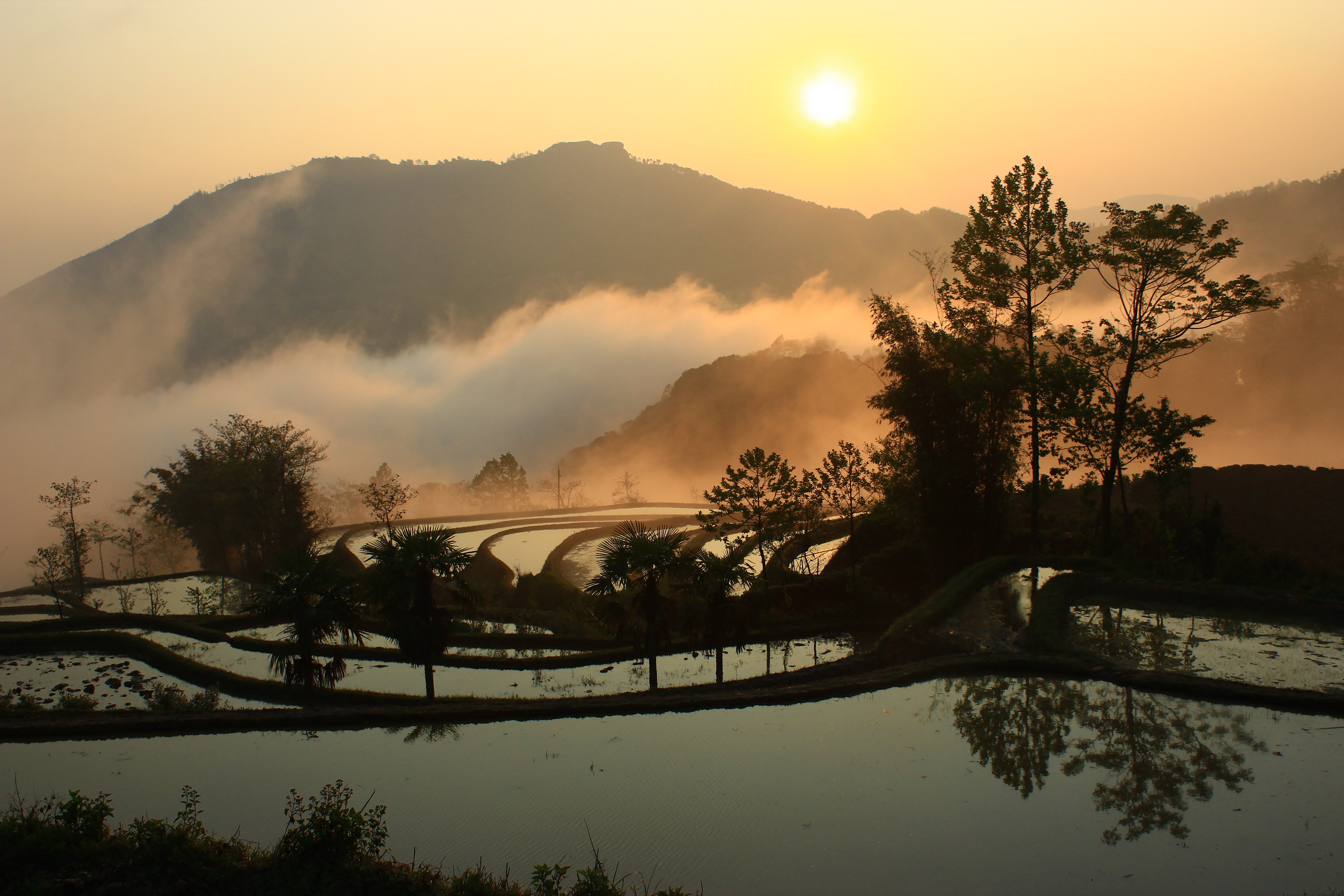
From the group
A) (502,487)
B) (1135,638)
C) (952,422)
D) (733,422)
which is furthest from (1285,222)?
(1135,638)

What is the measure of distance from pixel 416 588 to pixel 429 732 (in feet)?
20.6

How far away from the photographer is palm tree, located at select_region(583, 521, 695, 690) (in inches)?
776

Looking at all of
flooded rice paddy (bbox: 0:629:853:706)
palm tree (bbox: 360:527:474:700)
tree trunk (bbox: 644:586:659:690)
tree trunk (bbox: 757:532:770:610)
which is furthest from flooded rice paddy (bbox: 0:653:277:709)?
tree trunk (bbox: 757:532:770:610)

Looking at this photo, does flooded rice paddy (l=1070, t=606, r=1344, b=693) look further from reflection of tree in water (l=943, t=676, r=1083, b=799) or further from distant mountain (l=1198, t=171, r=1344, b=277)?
distant mountain (l=1198, t=171, r=1344, b=277)

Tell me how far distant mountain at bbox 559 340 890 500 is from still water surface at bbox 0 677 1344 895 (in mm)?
135592

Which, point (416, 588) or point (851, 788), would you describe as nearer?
point (851, 788)

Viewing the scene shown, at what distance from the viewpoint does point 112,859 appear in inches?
387

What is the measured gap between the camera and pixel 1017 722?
44.0ft

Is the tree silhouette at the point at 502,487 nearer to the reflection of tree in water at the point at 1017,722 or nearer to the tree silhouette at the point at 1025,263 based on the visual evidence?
the tree silhouette at the point at 1025,263

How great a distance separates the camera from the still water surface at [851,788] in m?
8.90

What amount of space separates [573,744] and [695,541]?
35.0 meters

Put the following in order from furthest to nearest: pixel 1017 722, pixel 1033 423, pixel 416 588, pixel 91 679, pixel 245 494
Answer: pixel 245 494, pixel 1033 423, pixel 91 679, pixel 416 588, pixel 1017 722

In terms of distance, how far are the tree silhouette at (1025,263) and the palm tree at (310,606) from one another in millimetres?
24774

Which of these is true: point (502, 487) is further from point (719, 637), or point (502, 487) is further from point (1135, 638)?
point (1135, 638)
